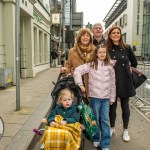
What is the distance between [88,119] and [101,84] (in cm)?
58

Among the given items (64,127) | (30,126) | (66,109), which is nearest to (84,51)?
(66,109)

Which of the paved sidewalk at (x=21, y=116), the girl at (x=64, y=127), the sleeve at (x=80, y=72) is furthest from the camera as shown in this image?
the paved sidewalk at (x=21, y=116)

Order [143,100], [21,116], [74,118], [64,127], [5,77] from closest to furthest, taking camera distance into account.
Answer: [64,127], [74,118], [21,116], [143,100], [5,77]


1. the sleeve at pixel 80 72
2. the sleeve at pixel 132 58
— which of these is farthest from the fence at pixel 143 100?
the sleeve at pixel 80 72

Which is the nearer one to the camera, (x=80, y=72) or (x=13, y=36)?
(x=80, y=72)

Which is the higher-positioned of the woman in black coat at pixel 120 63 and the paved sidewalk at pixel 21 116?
the woman in black coat at pixel 120 63

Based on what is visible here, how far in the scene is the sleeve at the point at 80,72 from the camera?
3988 millimetres

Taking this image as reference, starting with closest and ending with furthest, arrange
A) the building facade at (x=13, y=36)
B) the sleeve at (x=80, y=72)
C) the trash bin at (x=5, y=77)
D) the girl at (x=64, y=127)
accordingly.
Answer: the girl at (x=64, y=127)
the sleeve at (x=80, y=72)
the trash bin at (x=5, y=77)
the building facade at (x=13, y=36)

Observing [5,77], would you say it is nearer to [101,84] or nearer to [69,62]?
[69,62]

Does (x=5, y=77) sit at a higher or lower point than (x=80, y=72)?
lower

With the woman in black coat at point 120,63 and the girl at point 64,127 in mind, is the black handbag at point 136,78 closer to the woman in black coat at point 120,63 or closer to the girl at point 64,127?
the woman in black coat at point 120,63

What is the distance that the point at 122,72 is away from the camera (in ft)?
14.5

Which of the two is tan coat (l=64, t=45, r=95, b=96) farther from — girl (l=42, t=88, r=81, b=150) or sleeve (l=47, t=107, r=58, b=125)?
sleeve (l=47, t=107, r=58, b=125)

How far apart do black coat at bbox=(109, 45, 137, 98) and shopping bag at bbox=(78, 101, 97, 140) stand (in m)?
0.79
